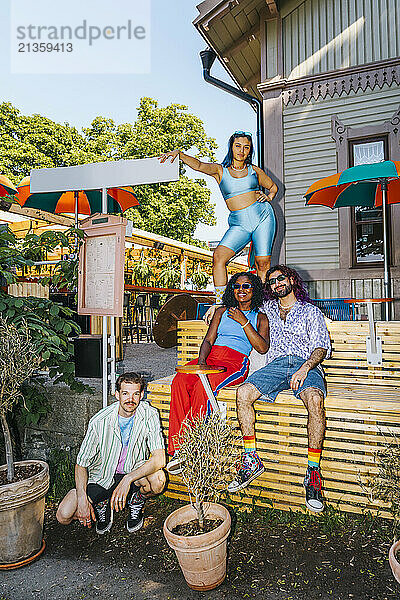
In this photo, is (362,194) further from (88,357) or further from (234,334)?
(88,357)

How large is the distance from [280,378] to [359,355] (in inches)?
32.4

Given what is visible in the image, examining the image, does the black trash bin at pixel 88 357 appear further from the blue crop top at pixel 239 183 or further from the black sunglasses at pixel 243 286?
the blue crop top at pixel 239 183

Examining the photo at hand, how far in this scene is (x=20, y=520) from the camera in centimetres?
304

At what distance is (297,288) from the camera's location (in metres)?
3.83

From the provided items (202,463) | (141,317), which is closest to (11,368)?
(202,463)

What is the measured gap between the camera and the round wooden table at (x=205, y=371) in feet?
11.0

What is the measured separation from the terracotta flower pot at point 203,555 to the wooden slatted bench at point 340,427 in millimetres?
831

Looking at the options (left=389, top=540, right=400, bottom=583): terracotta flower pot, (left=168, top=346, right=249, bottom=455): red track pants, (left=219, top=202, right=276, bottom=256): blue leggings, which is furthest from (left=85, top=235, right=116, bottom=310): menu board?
(left=389, top=540, right=400, bottom=583): terracotta flower pot

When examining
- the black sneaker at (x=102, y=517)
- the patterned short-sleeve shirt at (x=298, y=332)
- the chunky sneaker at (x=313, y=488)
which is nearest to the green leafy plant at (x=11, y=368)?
the black sneaker at (x=102, y=517)

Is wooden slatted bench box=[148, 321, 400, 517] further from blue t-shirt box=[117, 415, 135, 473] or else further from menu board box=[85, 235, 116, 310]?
menu board box=[85, 235, 116, 310]

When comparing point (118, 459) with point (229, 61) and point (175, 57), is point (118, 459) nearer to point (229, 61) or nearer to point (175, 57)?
point (229, 61)

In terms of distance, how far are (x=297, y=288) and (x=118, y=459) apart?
1.83 metres

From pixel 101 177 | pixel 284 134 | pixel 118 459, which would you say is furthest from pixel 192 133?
pixel 118 459

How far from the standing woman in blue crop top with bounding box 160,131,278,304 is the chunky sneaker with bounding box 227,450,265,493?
150 cm
